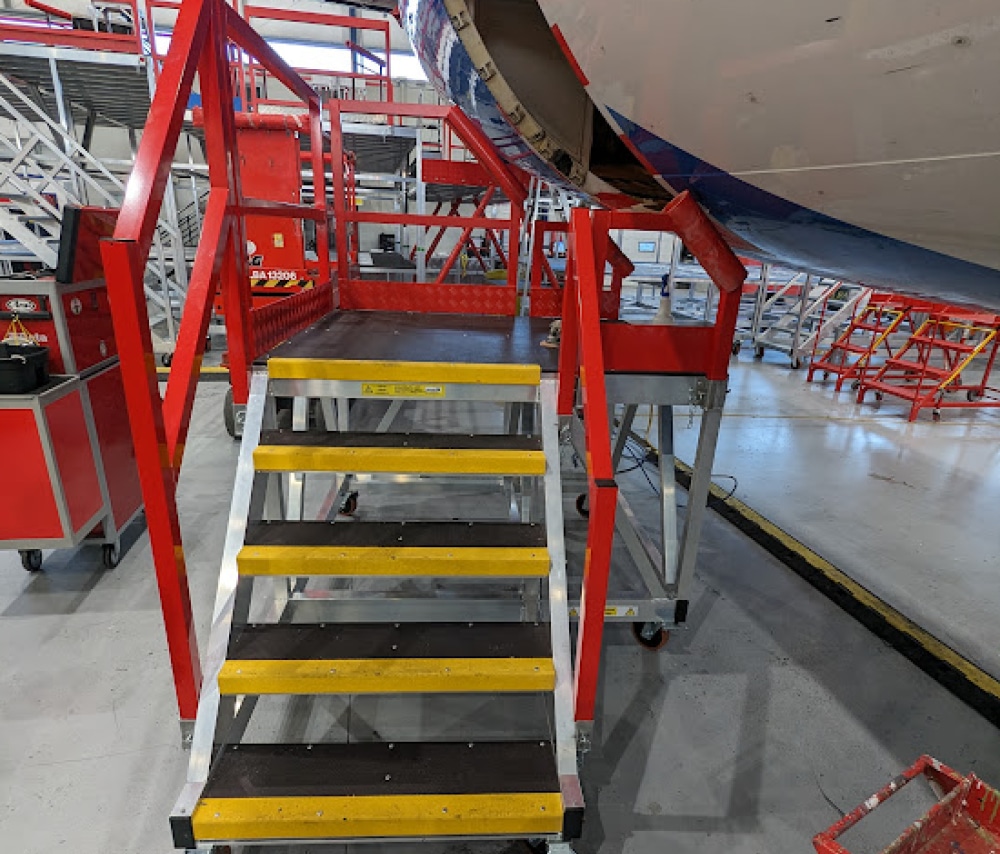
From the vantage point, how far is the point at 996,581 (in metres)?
3.14

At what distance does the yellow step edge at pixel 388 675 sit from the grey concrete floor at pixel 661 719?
0.51 metres

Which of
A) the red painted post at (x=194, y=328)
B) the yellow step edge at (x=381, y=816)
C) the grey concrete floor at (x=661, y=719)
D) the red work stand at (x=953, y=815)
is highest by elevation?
the red painted post at (x=194, y=328)

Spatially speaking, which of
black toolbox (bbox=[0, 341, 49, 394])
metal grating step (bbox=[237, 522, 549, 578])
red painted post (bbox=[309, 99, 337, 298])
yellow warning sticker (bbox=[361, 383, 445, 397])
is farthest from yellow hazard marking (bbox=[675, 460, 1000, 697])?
black toolbox (bbox=[0, 341, 49, 394])

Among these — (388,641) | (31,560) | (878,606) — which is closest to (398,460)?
(388,641)

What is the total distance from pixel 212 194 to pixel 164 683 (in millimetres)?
1839

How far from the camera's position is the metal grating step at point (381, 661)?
5.24 feet

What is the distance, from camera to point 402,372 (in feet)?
6.63

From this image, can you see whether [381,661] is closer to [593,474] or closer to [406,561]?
[406,561]

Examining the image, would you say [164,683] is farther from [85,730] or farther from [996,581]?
[996,581]

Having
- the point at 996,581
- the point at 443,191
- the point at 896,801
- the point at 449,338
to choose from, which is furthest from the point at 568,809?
the point at 443,191

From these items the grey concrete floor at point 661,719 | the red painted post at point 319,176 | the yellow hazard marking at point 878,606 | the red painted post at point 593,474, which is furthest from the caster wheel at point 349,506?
the yellow hazard marking at point 878,606

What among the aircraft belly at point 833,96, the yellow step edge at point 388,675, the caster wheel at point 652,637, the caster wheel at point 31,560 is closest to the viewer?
the aircraft belly at point 833,96

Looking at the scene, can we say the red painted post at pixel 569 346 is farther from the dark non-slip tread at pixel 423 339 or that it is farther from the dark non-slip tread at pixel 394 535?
the dark non-slip tread at pixel 394 535

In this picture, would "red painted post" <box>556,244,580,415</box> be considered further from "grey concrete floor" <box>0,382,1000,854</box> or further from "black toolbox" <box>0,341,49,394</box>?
"black toolbox" <box>0,341,49,394</box>
